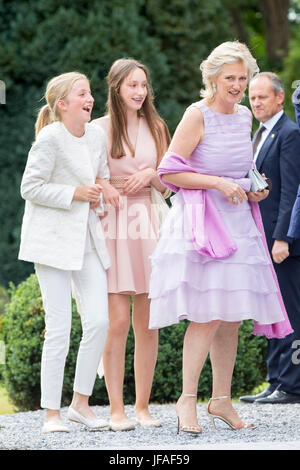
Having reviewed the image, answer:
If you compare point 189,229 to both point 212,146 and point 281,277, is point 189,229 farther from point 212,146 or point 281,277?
point 281,277

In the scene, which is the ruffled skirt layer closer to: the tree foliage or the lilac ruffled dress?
the lilac ruffled dress

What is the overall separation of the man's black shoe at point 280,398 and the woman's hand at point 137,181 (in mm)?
2043

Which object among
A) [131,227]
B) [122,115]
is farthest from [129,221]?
[122,115]

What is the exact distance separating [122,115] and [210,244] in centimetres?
108

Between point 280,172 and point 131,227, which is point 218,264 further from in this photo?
point 280,172

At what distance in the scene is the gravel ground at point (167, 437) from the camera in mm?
3920

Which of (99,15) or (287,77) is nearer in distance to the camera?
(99,15)

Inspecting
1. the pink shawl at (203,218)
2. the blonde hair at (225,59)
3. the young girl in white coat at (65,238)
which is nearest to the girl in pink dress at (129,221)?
the young girl in white coat at (65,238)

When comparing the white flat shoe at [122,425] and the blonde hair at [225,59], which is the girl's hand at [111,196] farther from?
the white flat shoe at [122,425]

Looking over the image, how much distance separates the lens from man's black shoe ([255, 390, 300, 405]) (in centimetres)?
588

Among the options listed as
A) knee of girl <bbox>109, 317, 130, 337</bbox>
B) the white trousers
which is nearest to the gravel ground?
the white trousers

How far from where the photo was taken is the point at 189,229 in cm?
439

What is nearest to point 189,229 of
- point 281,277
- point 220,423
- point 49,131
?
point 49,131

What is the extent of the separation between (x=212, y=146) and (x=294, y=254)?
5.05 feet
